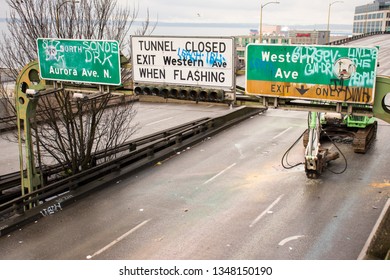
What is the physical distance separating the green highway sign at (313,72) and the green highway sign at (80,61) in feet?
15.0

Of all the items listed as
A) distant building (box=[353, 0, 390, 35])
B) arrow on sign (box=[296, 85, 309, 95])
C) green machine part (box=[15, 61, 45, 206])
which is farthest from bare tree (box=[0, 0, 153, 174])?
distant building (box=[353, 0, 390, 35])

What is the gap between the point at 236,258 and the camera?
11672 millimetres

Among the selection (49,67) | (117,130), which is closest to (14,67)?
(49,67)

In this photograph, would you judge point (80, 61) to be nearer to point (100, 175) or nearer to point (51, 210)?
point (51, 210)

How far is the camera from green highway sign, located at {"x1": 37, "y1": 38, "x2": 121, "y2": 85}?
13953 mm

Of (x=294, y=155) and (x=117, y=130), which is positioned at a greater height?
(x=117, y=130)

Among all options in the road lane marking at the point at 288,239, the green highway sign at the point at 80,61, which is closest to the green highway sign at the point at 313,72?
the road lane marking at the point at 288,239

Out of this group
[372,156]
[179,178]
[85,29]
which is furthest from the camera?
[372,156]

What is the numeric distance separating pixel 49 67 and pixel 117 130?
5.20 m

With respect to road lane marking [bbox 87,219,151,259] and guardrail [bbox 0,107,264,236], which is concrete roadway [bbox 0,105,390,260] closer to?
road lane marking [bbox 87,219,151,259]

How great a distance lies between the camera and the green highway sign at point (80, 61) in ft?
45.8

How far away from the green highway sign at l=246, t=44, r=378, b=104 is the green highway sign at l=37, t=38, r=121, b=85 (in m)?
4.56
